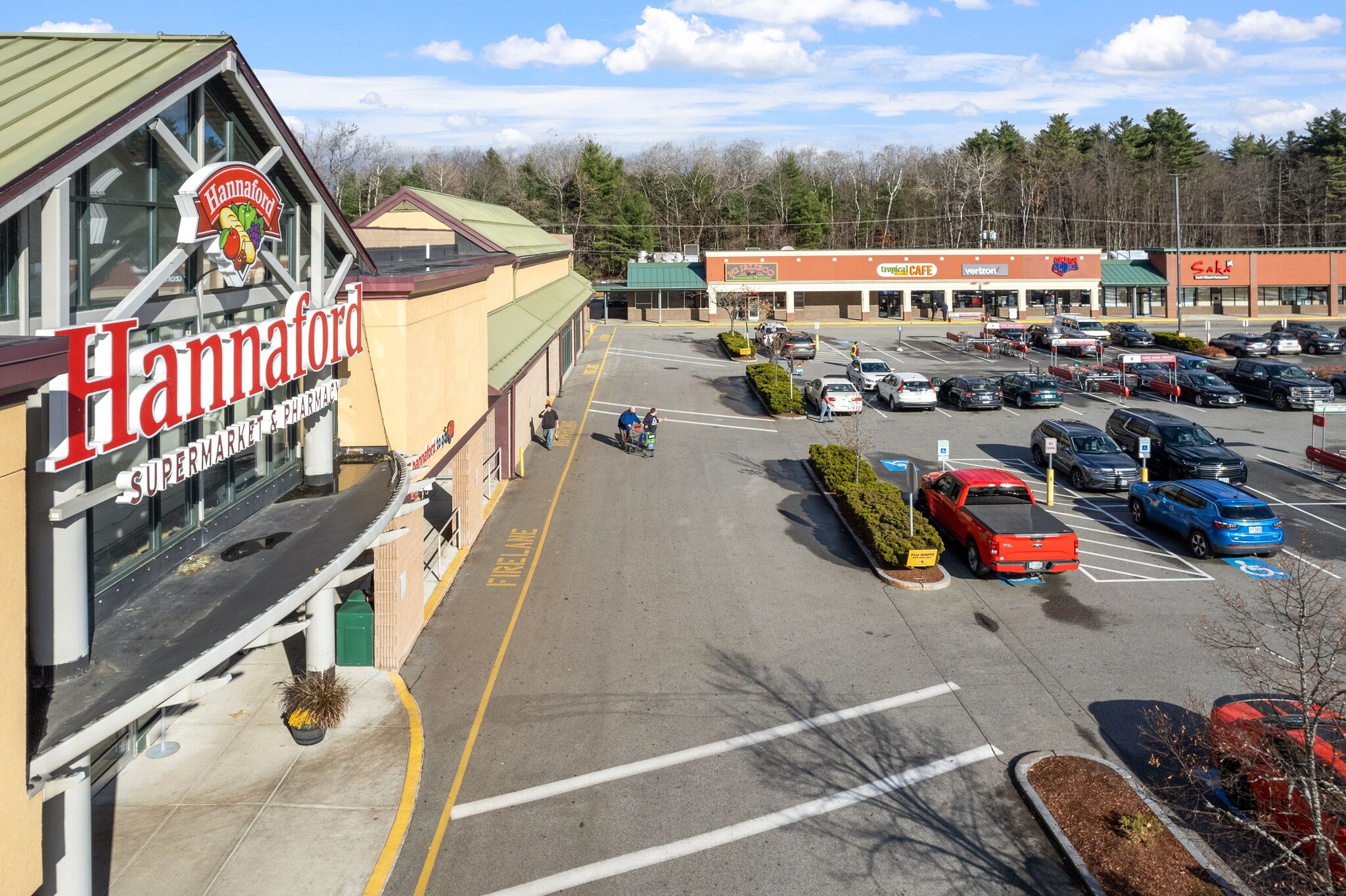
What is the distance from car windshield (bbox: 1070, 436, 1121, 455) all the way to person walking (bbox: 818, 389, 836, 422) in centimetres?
1041

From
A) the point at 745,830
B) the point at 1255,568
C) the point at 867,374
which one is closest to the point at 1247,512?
the point at 1255,568

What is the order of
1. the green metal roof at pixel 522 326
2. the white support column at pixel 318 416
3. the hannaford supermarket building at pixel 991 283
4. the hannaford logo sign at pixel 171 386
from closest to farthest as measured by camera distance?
the hannaford logo sign at pixel 171 386, the white support column at pixel 318 416, the green metal roof at pixel 522 326, the hannaford supermarket building at pixel 991 283

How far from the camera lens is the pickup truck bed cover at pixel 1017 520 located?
1841 cm

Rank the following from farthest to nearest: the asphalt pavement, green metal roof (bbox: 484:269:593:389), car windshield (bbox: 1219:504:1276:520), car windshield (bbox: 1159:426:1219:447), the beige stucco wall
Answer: car windshield (bbox: 1159:426:1219:447) → green metal roof (bbox: 484:269:593:389) → car windshield (bbox: 1219:504:1276:520) → the asphalt pavement → the beige stucco wall

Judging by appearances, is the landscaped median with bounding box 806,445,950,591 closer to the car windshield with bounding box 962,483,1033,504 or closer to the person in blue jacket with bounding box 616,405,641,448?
the car windshield with bounding box 962,483,1033,504

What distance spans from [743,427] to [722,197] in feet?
244

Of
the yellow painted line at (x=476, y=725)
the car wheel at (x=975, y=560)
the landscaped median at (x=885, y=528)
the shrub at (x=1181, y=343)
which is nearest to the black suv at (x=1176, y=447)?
the landscaped median at (x=885, y=528)

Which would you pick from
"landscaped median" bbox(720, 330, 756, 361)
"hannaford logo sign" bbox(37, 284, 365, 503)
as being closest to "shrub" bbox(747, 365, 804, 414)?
"landscaped median" bbox(720, 330, 756, 361)

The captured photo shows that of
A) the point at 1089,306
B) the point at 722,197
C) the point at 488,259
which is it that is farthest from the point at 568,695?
the point at 722,197

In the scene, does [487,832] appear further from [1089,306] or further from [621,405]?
[1089,306]

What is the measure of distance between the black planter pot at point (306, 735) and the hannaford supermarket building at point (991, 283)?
59929 millimetres

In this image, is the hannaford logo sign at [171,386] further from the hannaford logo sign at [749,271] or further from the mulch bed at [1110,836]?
the hannaford logo sign at [749,271]

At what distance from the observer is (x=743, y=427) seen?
1375 inches

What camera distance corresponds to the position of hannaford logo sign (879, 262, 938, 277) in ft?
236
